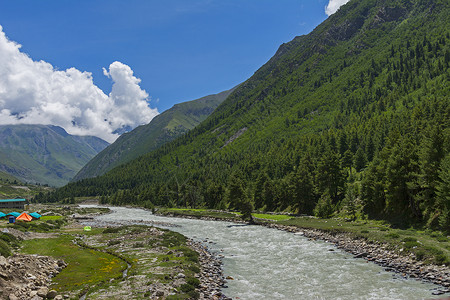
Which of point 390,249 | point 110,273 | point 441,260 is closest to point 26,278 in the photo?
point 110,273

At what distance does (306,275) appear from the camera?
33750 millimetres

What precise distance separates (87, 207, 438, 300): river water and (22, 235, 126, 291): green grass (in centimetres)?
1392

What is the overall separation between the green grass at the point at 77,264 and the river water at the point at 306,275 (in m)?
13.9

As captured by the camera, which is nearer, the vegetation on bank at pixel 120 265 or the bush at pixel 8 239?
the vegetation on bank at pixel 120 265

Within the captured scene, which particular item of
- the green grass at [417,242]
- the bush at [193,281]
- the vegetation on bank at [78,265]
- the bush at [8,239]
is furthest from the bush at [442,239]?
the bush at [8,239]

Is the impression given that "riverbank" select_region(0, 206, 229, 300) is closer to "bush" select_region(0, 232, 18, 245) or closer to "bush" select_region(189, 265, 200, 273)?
"bush" select_region(189, 265, 200, 273)

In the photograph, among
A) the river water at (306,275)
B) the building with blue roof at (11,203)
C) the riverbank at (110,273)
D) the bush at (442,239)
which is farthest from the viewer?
the building with blue roof at (11,203)

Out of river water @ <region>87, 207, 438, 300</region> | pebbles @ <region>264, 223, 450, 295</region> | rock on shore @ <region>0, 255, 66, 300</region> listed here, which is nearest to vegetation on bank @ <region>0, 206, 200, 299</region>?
rock on shore @ <region>0, 255, 66, 300</region>

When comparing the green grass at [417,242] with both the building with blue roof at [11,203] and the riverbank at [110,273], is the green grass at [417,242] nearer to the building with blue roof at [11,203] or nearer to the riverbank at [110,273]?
the riverbank at [110,273]

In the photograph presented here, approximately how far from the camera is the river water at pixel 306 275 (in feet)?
89.5

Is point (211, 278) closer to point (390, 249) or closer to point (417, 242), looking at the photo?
point (390, 249)

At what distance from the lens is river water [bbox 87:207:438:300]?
89.5 feet

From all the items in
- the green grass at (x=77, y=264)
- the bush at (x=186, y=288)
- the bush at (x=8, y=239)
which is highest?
the bush at (x=8, y=239)

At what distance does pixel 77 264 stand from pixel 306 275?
2913cm
